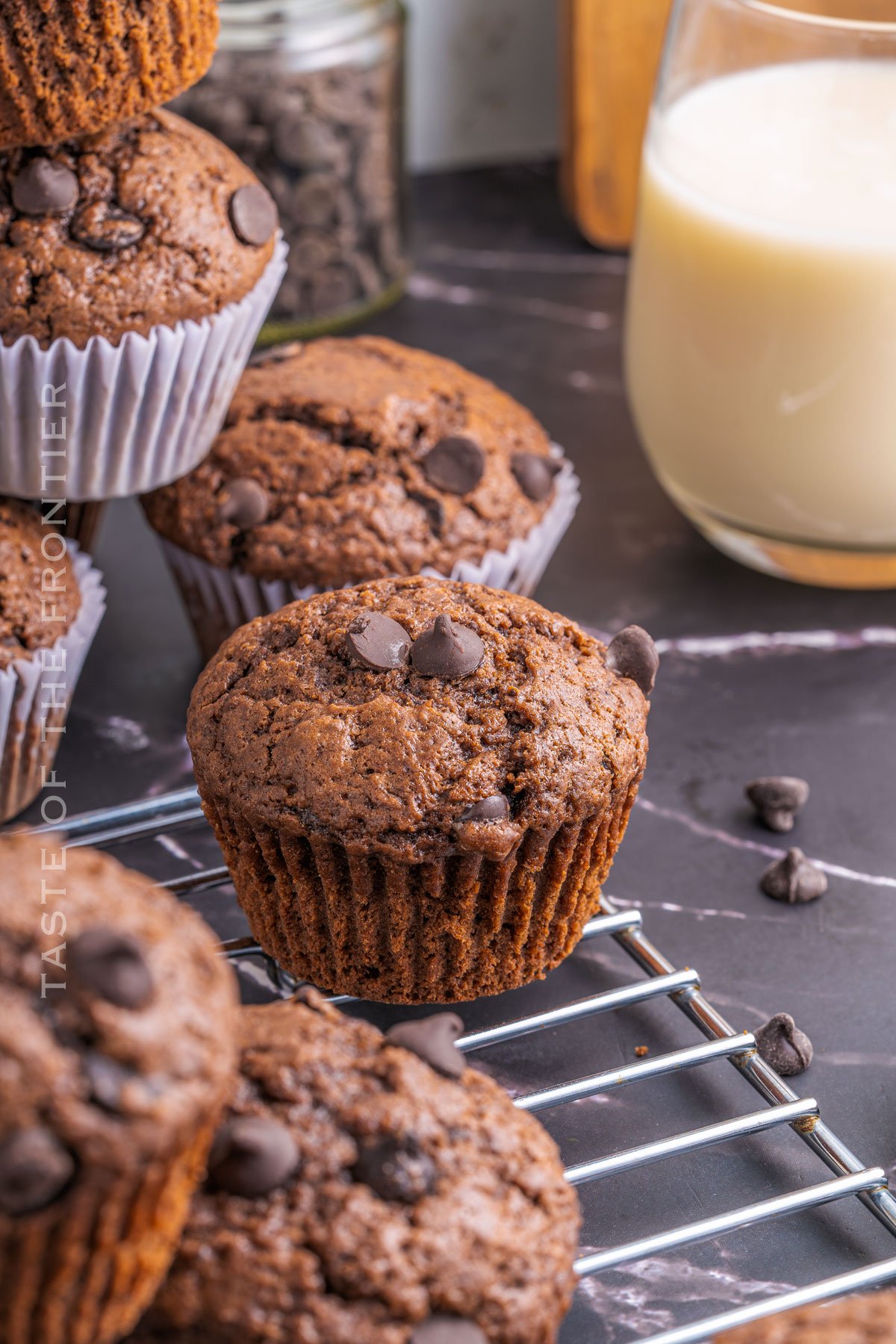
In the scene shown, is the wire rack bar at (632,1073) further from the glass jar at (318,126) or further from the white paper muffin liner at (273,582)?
the glass jar at (318,126)

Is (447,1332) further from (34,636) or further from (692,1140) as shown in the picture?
(34,636)

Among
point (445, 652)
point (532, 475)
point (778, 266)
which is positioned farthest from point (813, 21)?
point (445, 652)

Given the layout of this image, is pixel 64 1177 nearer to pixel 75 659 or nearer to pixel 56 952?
pixel 56 952

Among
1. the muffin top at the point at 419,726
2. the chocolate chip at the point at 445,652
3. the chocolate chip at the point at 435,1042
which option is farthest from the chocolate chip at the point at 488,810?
the chocolate chip at the point at 435,1042

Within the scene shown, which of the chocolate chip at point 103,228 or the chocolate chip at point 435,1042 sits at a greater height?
the chocolate chip at point 103,228

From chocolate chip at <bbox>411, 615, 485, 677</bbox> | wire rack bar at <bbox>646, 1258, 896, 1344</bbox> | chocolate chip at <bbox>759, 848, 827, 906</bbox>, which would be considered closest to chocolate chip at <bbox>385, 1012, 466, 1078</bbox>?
wire rack bar at <bbox>646, 1258, 896, 1344</bbox>

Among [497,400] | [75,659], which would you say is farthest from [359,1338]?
[497,400]
